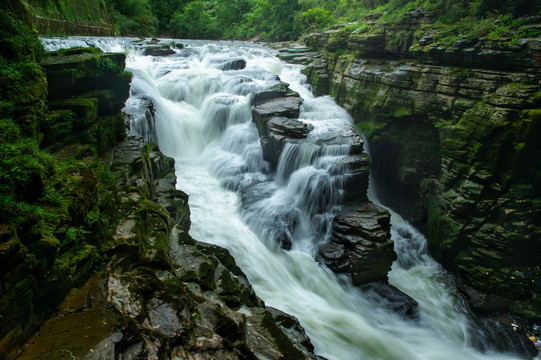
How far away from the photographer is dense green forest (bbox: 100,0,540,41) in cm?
1000

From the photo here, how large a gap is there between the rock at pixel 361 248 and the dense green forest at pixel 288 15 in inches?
269

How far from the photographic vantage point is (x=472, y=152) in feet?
31.4

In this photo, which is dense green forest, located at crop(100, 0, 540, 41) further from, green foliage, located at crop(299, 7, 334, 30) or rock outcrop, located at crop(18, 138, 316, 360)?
rock outcrop, located at crop(18, 138, 316, 360)

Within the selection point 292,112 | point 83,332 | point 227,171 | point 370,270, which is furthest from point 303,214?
point 83,332

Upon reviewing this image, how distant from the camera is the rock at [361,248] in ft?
27.6

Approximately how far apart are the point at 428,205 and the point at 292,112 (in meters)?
6.22

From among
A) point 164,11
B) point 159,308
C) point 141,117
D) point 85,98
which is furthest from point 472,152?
point 164,11

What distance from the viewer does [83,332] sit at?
2.99 meters

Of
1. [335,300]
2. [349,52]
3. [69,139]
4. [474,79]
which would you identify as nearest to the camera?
[69,139]

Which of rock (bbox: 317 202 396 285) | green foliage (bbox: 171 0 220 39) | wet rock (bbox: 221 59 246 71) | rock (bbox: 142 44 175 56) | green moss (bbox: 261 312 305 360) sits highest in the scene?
green foliage (bbox: 171 0 220 39)

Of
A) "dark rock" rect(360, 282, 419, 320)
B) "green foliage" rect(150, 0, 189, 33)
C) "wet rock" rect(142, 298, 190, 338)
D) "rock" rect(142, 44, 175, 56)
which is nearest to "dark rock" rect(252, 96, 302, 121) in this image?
"dark rock" rect(360, 282, 419, 320)

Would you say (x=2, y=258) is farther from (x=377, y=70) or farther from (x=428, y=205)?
(x=377, y=70)

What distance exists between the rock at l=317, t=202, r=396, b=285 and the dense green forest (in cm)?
684

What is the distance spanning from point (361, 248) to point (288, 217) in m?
2.31
